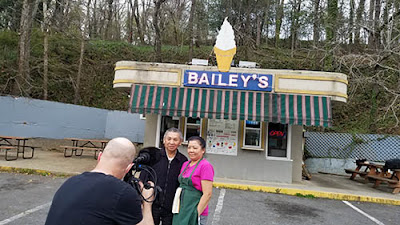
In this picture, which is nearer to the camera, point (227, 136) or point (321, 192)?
point (321, 192)

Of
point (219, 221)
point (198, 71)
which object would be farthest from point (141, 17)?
point (219, 221)

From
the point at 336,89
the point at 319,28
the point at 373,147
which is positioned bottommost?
the point at 373,147

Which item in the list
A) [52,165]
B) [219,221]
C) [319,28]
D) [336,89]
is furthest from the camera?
[319,28]

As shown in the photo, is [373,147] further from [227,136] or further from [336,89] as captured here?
[227,136]

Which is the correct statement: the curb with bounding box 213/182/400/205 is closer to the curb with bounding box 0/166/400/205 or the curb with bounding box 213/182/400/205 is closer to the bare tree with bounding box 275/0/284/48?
the curb with bounding box 0/166/400/205

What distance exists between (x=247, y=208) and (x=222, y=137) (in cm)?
364

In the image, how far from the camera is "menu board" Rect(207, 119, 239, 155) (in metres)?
9.75

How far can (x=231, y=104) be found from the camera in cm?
904

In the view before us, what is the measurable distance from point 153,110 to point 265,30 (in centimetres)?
2665

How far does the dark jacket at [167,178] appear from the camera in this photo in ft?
9.92

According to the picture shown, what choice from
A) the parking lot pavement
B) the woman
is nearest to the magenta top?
the woman

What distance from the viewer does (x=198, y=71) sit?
9.48 meters

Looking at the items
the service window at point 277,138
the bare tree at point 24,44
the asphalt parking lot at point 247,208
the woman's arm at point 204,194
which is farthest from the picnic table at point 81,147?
the woman's arm at point 204,194

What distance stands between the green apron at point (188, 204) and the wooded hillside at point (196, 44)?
1007cm
